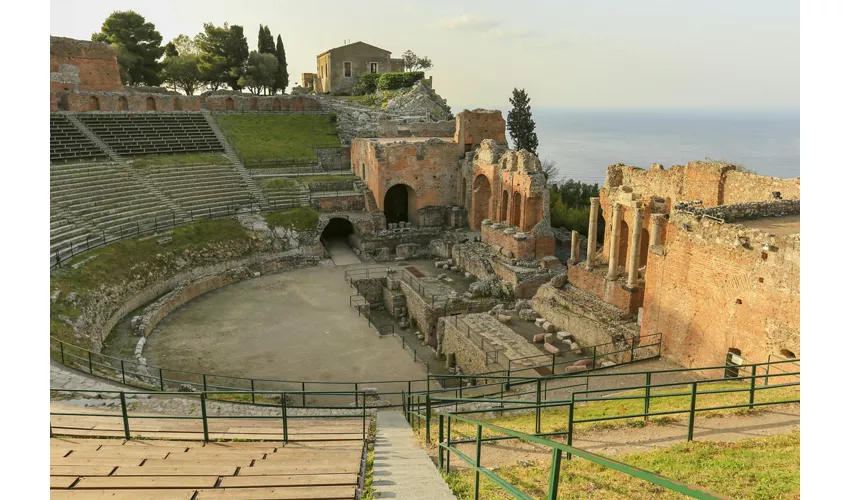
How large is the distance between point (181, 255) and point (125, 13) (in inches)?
1297

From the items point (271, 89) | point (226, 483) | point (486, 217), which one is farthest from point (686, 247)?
point (271, 89)

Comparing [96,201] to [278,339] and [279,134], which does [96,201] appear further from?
[279,134]

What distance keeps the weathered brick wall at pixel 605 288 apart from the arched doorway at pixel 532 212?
15.4 feet

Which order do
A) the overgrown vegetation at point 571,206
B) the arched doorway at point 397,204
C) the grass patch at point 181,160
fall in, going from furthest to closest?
the arched doorway at point 397,204 < the overgrown vegetation at point 571,206 < the grass patch at point 181,160

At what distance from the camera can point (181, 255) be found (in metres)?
25.7

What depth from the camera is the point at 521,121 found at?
161 ft

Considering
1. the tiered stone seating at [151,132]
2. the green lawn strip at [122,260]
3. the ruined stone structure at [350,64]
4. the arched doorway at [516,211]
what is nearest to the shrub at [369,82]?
the ruined stone structure at [350,64]

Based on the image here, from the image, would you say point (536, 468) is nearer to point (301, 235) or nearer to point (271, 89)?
point (301, 235)

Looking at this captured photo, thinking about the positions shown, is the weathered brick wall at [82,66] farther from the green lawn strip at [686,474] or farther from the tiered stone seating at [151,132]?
the green lawn strip at [686,474]

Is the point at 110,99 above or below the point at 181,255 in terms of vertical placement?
above

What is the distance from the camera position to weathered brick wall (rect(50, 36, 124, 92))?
134 ft

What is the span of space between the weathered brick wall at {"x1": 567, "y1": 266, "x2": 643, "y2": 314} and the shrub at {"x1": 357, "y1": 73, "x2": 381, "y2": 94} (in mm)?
33757

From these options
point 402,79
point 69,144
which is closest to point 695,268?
point 69,144

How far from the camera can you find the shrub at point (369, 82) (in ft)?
167
